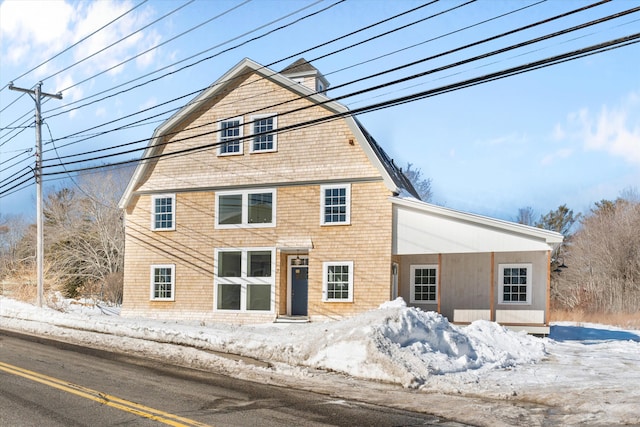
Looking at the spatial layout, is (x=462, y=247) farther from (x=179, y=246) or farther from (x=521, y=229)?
(x=179, y=246)

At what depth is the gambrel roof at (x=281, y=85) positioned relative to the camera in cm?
2030

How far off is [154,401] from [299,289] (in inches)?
525

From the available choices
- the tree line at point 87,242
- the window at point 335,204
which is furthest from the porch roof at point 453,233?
the tree line at point 87,242

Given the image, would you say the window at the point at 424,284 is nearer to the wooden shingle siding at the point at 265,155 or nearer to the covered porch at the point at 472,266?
the covered porch at the point at 472,266

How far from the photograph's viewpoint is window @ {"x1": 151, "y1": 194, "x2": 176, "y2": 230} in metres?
23.4

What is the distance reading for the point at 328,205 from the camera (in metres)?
21.1

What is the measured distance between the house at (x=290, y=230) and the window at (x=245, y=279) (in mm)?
44

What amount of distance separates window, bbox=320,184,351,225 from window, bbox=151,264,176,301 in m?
6.79

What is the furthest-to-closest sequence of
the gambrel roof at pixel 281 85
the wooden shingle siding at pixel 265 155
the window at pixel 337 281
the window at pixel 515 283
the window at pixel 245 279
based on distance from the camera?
the window at pixel 245 279
the window at pixel 515 283
the wooden shingle siding at pixel 265 155
the window at pixel 337 281
the gambrel roof at pixel 281 85

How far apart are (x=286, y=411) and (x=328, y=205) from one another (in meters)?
13.2

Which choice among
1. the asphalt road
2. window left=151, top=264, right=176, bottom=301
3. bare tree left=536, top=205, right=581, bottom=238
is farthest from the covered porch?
bare tree left=536, top=205, right=581, bottom=238

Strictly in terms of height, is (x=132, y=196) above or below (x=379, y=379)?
above

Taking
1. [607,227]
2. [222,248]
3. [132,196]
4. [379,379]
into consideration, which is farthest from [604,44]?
[607,227]

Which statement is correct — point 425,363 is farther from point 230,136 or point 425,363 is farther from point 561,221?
point 561,221
